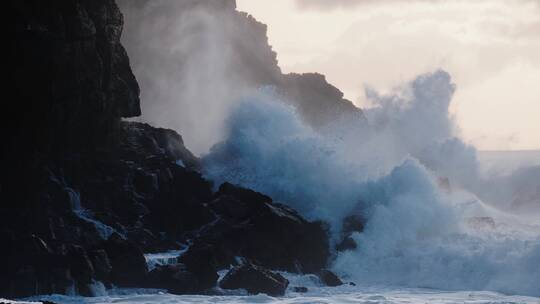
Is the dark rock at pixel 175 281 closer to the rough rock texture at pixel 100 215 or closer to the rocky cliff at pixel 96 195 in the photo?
the rocky cliff at pixel 96 195

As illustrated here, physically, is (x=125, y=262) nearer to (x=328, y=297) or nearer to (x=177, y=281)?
(x=177, y=281)

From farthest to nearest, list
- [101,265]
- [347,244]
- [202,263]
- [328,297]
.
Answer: [347,244]
[202,263]
[328,297]
[101,265]

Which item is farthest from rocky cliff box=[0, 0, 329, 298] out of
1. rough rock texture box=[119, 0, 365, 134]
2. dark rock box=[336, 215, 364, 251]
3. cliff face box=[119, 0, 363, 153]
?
rough rock texture box=[119, 0, 365, 134]

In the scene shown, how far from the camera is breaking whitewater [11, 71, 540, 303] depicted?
3338 cm

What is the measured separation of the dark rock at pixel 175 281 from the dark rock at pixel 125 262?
1.16 feet

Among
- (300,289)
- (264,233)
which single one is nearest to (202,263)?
(300,289)

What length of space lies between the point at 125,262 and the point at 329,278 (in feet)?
24.9

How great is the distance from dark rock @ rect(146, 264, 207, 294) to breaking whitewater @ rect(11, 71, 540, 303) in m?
0.51

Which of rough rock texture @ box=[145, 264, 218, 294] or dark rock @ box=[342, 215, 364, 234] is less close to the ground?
dark rock @ box=[342, 215, 364, 234]

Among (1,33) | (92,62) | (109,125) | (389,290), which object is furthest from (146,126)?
(389,290)

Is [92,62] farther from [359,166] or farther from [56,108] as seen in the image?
[359,166]

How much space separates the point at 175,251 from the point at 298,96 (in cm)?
2789

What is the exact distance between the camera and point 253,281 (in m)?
31.5

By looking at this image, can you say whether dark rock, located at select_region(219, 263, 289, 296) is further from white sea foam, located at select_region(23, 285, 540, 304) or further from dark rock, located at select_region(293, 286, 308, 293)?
dark rock, located at select_region(293, 286, 308, 293)
